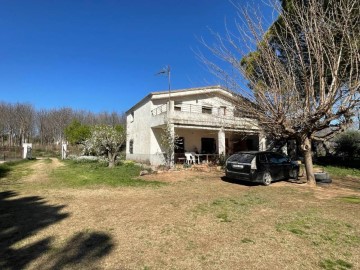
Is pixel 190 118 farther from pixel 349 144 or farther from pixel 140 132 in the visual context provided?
pixel 349 144

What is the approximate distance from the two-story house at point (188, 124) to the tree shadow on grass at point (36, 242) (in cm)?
1245

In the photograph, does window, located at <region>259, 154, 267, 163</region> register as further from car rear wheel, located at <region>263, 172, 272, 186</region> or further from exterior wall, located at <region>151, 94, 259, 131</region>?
exterior wall, located at <region>151, 94, 259, 131</region>

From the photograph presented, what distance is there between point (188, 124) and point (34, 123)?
55.5 meters

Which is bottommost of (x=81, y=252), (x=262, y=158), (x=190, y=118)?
(x=81, y=252)

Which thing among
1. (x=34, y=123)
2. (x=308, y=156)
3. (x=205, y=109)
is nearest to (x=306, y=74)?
(x=308, y=156)

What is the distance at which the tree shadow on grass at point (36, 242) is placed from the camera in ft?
13.3

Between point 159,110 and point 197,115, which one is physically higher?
point 159,110

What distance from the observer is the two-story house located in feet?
63.6

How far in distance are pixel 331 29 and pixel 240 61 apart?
12.5 ft

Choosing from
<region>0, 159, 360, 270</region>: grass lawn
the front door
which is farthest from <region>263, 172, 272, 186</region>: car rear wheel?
the front door

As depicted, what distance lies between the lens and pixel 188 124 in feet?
63.7

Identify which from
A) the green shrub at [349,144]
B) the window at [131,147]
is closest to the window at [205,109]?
the window at [131,147]

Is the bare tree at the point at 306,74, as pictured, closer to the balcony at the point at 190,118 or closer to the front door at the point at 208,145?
the balcony at the point at 190,118

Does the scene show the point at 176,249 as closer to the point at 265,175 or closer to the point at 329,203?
the point at 329,203
